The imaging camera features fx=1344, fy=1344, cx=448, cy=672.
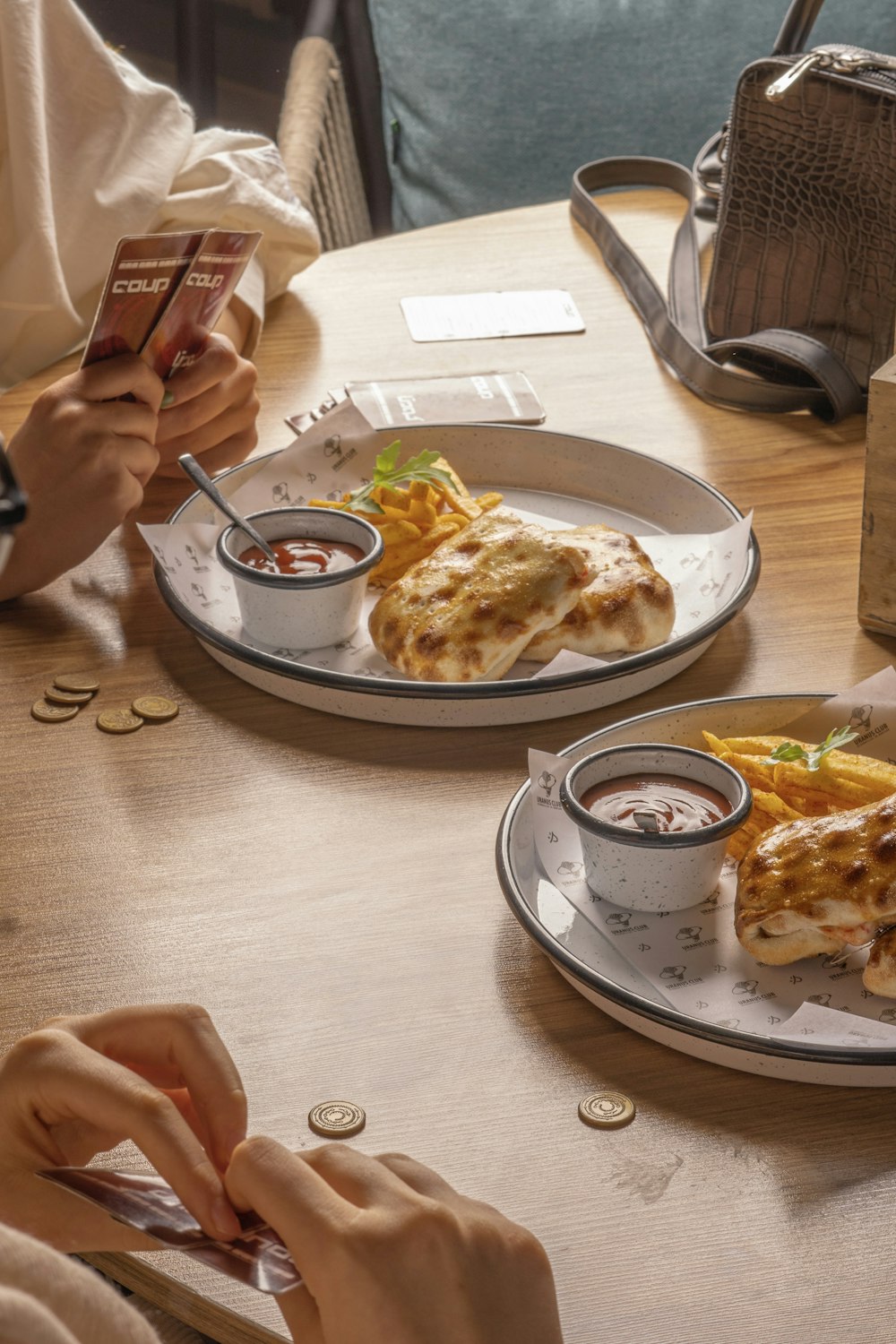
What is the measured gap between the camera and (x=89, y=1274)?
0.42 metres

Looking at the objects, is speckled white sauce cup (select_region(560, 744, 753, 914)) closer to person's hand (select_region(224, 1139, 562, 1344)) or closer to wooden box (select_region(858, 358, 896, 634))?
person's hand (select_region(224, 1139, 562, 1344))

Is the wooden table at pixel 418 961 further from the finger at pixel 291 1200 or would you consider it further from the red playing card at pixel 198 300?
the red playing card at pixel 198 300

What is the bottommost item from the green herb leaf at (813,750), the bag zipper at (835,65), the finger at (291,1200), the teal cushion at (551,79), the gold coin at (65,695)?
the teal cushion at (551,79)

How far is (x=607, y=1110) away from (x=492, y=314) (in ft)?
4.85

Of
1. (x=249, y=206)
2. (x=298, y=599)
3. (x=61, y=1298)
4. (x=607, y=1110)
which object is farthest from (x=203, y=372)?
(x=61, y=1298)

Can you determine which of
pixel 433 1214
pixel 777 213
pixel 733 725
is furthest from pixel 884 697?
pixel 777 213

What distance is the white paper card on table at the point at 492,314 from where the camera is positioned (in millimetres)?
1924

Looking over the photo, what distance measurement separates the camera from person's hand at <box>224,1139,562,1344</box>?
0.55 meters

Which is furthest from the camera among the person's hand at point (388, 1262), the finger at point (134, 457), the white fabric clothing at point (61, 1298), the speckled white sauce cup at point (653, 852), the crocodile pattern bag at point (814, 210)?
the crocodile pattern bag at point (814, 210)

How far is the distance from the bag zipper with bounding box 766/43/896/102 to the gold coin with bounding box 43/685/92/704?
1.05 m

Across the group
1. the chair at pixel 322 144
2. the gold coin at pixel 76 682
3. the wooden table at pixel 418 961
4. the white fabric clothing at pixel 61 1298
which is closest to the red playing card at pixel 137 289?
the wooden table at pixel 418 961

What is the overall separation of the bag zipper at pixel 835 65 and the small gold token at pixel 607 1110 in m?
1.24

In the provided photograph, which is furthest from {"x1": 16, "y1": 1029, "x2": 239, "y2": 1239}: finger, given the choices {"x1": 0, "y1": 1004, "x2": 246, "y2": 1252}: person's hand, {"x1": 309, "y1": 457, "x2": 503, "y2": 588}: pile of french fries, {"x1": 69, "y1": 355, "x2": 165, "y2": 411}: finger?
{"x1": 69, "y1": 355, "x2": 165, "y2": 411}: finger

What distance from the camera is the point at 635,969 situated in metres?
0.79
